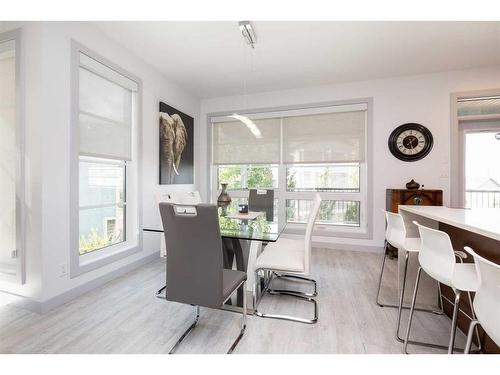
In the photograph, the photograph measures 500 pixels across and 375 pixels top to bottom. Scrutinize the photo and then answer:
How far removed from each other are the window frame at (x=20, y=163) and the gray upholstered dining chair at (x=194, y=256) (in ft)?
5.01

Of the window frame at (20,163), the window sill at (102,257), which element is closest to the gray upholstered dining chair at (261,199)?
the window sill at (102,257)

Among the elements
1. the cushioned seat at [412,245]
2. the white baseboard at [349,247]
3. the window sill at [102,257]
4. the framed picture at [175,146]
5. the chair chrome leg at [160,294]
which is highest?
the framed picture at [175,146]

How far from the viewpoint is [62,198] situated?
209cm

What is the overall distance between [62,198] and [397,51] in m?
4.05

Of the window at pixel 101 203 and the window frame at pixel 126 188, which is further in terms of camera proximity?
the window at pixel 101 203

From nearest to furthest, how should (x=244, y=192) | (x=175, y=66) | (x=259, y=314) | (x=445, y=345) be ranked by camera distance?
(x=445, y=345) → (x=259, y=314) → (x=175, y=66) → (x=244, y=192)

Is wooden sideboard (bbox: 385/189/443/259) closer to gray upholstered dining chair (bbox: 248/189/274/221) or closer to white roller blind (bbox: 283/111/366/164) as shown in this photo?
white roller blind (bbox: 283/111/366/164)

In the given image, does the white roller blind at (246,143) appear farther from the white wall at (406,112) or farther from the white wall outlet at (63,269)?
the white wall outlet at (63,269)

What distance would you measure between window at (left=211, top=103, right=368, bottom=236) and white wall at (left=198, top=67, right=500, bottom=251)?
0.19m

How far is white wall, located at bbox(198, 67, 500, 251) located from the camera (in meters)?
3.38

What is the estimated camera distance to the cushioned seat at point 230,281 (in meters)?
1.46

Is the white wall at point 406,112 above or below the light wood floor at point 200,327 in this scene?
above
